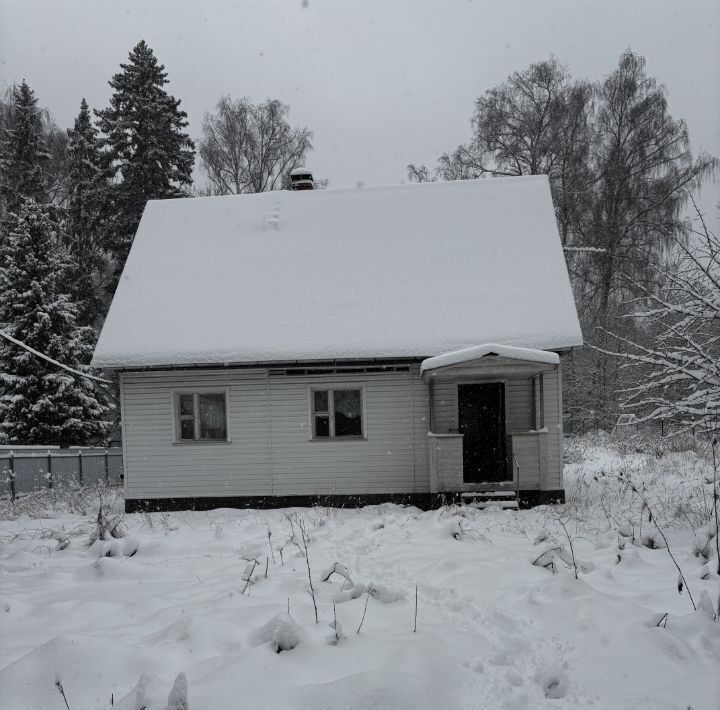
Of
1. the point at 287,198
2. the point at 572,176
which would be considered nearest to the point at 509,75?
the point at 572,176

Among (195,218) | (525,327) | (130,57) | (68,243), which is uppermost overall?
(130,57)

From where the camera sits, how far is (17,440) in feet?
62.5

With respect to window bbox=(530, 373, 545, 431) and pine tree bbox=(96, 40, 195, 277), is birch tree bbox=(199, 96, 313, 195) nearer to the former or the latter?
pine tree bbox=(96, 40, 195, 277)

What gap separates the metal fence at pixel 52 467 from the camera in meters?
14.7

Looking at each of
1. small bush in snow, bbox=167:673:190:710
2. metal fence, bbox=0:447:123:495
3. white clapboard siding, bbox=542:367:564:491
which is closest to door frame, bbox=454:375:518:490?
white clapboard siding, bbox=542:367:564:491

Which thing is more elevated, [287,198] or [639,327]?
[287,198]

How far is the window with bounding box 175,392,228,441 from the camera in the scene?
37.7ft

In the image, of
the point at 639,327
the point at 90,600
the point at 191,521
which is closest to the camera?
the point at 90,600

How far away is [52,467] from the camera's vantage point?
15484mm

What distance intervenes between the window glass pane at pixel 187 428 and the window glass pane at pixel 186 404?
16 cm

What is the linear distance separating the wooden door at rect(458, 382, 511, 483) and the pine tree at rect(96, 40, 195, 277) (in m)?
19.4

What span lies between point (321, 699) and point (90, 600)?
3047 mm

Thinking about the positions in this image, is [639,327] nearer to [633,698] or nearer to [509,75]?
[509,75]

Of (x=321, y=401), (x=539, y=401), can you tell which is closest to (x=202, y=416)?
(x=321, y=401)
